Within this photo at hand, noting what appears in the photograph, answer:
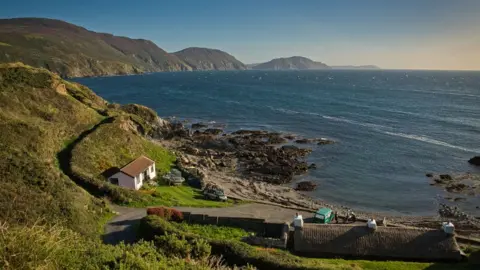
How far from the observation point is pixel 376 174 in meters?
59.4

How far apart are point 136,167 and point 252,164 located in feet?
76.6

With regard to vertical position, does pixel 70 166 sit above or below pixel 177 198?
above

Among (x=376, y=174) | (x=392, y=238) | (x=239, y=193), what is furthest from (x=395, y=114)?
(x=392, y=238)

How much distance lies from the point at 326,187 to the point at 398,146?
29055 millimetres

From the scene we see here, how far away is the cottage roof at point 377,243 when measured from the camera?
92.0 feet

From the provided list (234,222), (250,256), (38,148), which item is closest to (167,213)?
(234,222)

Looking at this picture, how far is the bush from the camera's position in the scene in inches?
1288

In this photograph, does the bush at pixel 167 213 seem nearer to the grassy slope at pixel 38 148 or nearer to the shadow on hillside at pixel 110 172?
the grassy slope at pixel 38 148

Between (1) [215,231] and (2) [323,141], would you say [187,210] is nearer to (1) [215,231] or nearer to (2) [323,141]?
(1) [215,231]

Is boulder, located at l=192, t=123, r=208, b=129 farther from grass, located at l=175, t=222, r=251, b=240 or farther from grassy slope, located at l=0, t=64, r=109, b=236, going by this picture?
grass, located at l=175, t=222, r=251, b=240

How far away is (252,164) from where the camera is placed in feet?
203

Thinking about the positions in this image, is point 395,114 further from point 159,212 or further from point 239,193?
point 159,212

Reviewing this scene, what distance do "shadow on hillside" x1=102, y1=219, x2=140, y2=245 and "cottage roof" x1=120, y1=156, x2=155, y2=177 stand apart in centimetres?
940

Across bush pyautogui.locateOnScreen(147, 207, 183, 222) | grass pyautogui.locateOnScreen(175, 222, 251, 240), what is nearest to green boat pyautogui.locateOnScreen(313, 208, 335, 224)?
grass pyautogui.locateOnScreen(175, 222, 251, 240)
